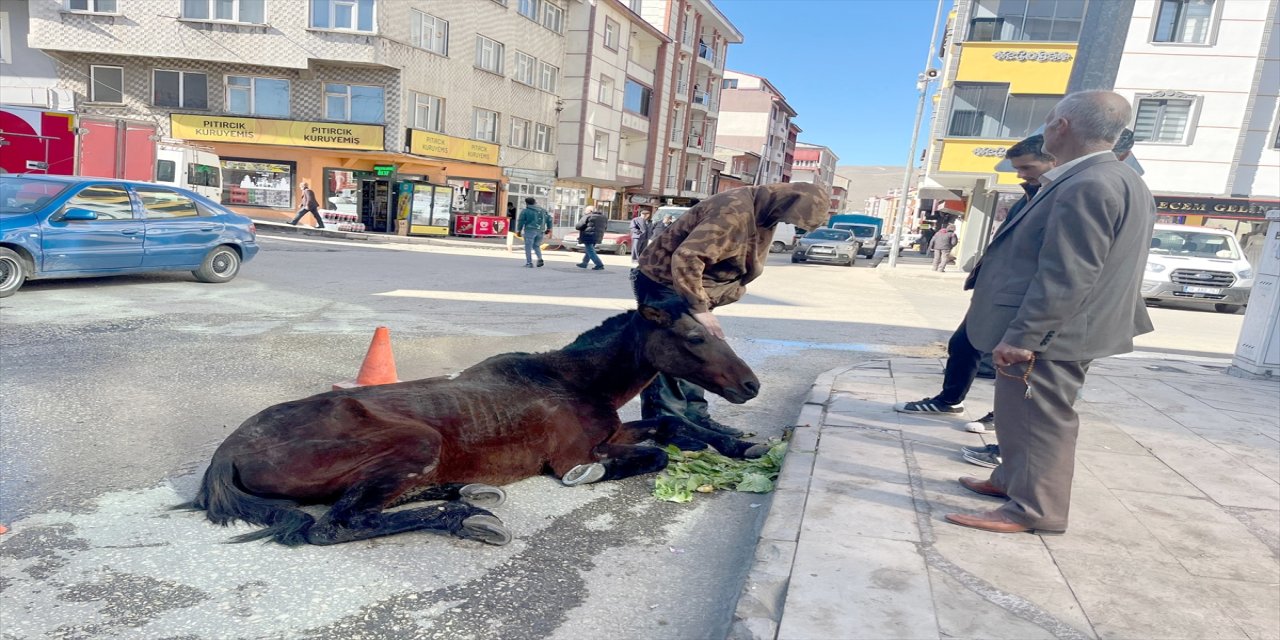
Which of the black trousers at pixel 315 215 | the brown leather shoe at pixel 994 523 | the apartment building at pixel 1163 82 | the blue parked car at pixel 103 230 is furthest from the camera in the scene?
the black trousers at pixel 315 215

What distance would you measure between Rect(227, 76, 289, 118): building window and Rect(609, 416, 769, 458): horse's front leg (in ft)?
88.7

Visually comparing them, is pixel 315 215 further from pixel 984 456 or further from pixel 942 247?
pixel 984 456

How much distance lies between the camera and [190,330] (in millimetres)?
6699

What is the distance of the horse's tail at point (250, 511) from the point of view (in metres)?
2.75

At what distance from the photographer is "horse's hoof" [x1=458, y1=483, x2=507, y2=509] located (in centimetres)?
321

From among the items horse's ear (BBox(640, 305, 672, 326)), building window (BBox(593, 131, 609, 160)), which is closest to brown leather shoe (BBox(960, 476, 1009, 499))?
horse's ear (BBox(640, 305, 672, 326))

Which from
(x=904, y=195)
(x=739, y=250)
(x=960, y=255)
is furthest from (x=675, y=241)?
(x=960, y=255)

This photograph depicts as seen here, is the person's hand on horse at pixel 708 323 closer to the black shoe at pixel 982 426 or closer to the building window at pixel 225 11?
the black shoe at pixel 982 426

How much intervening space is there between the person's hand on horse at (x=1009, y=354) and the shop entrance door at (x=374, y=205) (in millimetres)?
26640

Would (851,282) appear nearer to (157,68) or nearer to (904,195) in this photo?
(904,195)

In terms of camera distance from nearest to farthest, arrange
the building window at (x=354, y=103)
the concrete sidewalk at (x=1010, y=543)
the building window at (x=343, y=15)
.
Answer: the concrete sidewalk at (x=1010, y=543)
the building window at (x=343, y=15)
the building window at (x=354, y=103)

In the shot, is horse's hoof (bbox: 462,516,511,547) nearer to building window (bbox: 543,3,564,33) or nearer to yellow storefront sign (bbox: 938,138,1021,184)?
yellow storefront sign (bbox: 938,138,1021,184)

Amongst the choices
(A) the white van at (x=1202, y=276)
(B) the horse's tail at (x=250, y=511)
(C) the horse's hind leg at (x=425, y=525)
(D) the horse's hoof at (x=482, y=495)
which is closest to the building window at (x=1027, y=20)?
(A) the white van at (x=1202, y=276)

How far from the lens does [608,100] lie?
3762 cm
